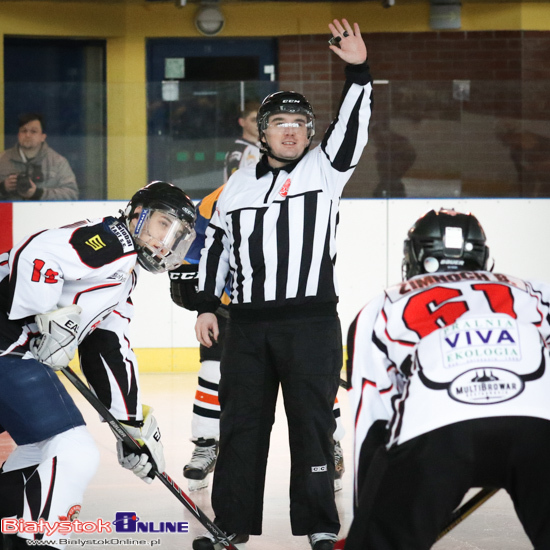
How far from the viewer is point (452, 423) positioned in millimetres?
1709

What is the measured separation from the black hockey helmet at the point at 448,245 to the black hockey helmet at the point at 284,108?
3.30 ft

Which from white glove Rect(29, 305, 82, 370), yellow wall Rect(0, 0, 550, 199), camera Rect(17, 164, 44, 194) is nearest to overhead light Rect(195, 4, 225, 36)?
yellow wall Rect(0, 0, 550, 199)

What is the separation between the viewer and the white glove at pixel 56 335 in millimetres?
2426

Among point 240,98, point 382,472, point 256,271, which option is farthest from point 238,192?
point 240,98

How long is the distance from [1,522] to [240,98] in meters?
4.27

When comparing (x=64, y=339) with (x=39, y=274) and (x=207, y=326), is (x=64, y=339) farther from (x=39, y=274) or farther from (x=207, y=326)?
(x=207, y=326)

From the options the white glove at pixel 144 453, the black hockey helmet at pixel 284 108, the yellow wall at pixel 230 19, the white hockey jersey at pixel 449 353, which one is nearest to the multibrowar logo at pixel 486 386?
the white hockey jersey at pixel 449 353

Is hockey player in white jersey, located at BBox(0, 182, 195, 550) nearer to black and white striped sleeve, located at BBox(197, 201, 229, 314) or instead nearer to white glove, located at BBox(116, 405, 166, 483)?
white glove, located at BBox(116, 405, 166, 483)

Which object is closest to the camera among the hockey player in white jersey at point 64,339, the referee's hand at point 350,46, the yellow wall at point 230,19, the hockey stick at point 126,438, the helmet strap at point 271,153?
the hockey player in white jersey at point 64,339

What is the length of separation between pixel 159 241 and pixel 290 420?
2.11ft

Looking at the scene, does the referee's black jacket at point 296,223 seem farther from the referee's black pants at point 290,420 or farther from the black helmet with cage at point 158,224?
the black helmet with cage at point 158,224

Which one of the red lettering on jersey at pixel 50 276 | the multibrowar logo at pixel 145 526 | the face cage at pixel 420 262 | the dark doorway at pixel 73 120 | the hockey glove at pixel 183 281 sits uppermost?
the dark doorway at pixel 73 120

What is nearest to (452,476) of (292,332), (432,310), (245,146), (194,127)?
(432,310)

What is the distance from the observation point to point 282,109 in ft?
9.43
